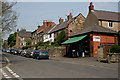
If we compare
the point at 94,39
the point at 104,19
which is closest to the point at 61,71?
the point at 94,39

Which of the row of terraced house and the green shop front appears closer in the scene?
the row of terraced house

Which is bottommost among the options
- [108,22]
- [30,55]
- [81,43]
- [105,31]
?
[30,55]

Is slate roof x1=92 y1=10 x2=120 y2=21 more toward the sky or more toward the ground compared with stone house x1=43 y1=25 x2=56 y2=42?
more toward the sky

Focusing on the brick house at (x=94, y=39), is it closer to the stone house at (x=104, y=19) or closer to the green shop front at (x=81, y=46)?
the green shop front at (x=81, y=46)

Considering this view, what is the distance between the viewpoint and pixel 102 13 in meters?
39.9

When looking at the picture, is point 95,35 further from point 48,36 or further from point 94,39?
point 48,36

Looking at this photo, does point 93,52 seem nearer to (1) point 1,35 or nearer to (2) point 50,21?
(1) point 1,35

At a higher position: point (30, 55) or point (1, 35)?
point (1, 35)

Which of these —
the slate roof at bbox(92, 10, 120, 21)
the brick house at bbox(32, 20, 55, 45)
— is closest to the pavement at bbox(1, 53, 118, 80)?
the slate roof at bbox(92, 10, 120, 21)

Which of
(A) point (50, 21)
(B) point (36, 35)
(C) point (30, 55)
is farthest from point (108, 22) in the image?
(B) point (36, 35)

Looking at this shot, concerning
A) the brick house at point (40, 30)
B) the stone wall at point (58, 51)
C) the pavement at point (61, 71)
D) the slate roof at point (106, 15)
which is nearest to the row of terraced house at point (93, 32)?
the slate roof at point (106, 15)

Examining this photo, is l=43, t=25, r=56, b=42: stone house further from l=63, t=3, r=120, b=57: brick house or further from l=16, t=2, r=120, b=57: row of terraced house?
l=63, t=3, r=120, b=57: brick house

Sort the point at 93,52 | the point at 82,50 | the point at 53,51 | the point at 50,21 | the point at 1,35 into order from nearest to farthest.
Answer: the point at 1,35 → the point at 93,52 → the point at 82,50 → the point at 53,51 → the point at 50,21

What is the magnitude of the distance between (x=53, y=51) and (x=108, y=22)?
13.8 meters
